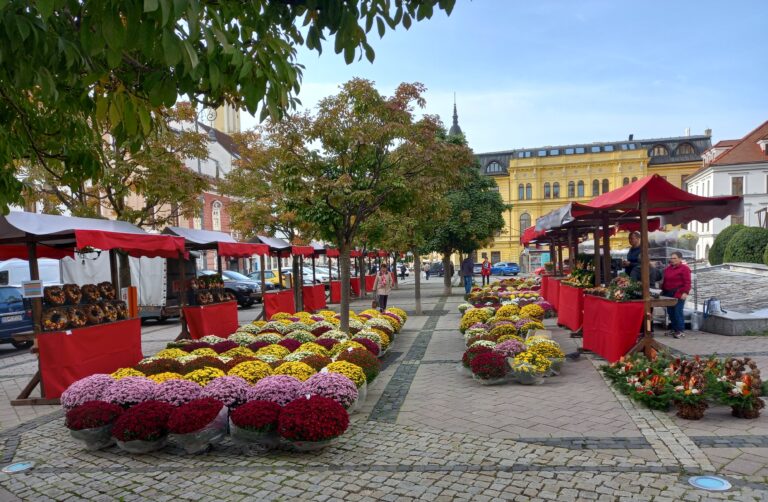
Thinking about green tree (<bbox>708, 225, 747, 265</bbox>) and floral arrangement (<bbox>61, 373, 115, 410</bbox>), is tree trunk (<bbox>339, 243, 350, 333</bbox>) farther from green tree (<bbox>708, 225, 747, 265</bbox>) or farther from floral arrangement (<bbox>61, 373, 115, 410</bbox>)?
green tree (<bbox>708, 225, 747, 265</bbox>)

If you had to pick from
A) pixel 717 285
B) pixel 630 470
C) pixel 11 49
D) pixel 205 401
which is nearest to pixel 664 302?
pixel 630 470

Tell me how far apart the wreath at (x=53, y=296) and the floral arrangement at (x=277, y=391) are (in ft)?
13.4

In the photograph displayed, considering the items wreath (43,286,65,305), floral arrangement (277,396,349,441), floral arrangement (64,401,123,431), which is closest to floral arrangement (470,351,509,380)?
floral arrangement (277,396,349,441)

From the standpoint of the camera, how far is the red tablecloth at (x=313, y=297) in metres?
19.6

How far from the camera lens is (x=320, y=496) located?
414cm

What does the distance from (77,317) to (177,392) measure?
336cm

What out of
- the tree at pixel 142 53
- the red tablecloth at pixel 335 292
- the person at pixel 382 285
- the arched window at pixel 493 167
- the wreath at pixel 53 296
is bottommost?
the red tablecloth at pixel 335 292

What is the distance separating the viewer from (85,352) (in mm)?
7973

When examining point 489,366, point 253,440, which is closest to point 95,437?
point 253,440

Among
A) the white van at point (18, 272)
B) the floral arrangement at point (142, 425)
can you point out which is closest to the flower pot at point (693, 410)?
the floral arrangement at point (142, 425)

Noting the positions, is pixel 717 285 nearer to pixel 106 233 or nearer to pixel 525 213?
pixel 106 233

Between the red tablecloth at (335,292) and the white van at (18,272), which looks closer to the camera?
the white van at (18,272)

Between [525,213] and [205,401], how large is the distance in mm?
62363

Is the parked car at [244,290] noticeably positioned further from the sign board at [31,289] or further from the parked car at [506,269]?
the parked car at [506,269]
